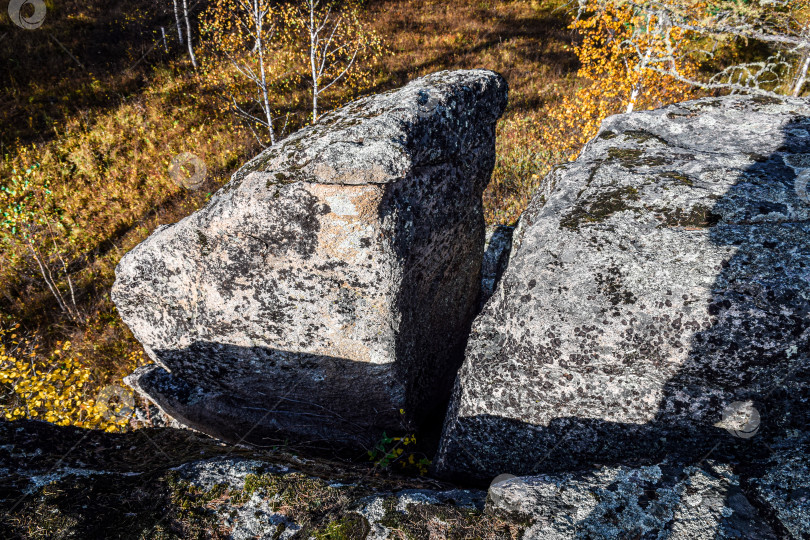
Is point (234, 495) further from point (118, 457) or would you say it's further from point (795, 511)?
point (795, 511)

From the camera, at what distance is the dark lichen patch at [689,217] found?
8.79 feet

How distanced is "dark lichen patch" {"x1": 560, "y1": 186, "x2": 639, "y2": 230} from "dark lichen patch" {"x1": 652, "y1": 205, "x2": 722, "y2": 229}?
22cm

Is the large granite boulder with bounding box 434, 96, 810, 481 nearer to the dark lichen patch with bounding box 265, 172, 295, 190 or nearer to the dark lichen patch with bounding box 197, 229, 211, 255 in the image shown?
the dark lichen patch with bounding box 265, 172, 295, 190

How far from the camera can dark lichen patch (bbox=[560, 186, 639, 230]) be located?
291cm

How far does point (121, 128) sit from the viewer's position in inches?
432

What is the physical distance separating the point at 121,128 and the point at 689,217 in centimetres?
1281

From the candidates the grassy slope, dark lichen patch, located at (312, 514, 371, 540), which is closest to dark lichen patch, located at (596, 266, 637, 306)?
dark lichen patch, located at (312, 514, 371, 540)

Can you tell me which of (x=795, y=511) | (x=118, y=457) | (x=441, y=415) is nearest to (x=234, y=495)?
(x=118, y=457)

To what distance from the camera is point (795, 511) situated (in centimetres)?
173

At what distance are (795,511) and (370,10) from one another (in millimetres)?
21366

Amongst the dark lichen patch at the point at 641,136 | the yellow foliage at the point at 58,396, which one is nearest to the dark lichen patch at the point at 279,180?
the yellow foliage at the point at 58,396

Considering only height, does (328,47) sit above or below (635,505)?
above

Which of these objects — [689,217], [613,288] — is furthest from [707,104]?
[613,288]

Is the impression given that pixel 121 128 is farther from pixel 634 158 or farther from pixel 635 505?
pixel 635 505
